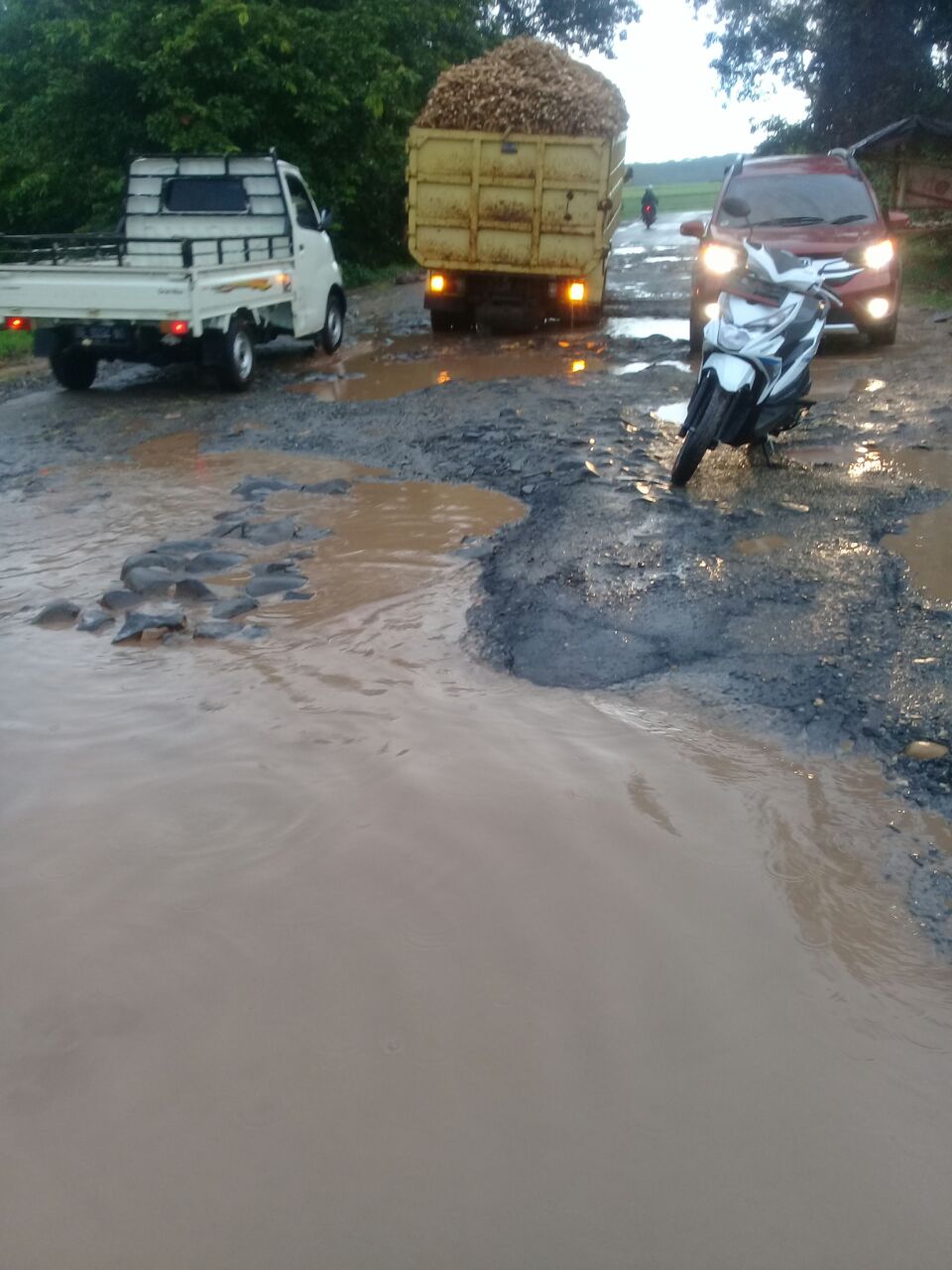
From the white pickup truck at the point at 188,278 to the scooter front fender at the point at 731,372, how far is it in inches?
176

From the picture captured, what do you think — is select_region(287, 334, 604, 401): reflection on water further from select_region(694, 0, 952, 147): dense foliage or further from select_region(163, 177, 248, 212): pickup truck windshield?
select_region(694, 0, 952, 147): dense foliage

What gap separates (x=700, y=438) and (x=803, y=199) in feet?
19.9

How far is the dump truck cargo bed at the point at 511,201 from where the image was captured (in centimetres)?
1254

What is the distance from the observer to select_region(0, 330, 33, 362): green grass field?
43.2 feet

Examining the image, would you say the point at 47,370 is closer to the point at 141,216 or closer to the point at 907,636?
the point at 141,216

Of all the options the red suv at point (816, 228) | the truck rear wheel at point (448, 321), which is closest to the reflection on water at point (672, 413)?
the red suv at point (816, 228)

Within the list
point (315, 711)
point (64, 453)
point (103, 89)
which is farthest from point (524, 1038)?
point (103, 89)

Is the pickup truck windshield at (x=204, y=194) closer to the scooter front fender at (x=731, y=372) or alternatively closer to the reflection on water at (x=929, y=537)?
the scooter front fender at (x=731, y=372)

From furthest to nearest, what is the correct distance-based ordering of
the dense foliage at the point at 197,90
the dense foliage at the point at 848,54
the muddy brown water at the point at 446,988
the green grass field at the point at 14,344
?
the dense foliage at the point at 848,54 < the dense foliage at the point at 197,90 < the green grass field at the point at 14,344 < the muddy brown water at the point at 446,988

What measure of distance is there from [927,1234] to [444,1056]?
94 cm

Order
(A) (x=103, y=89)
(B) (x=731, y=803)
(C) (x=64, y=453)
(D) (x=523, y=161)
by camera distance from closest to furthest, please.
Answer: (B) (x=731, y=803) → (C) (x=64, y=453) → (D) (x=523, y=161) → (A) (x=103, y=89)

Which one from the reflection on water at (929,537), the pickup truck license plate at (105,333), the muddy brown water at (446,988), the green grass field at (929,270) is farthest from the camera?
the green grass field at (929,270)

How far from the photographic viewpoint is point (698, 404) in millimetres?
6352

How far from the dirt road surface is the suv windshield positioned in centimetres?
569
